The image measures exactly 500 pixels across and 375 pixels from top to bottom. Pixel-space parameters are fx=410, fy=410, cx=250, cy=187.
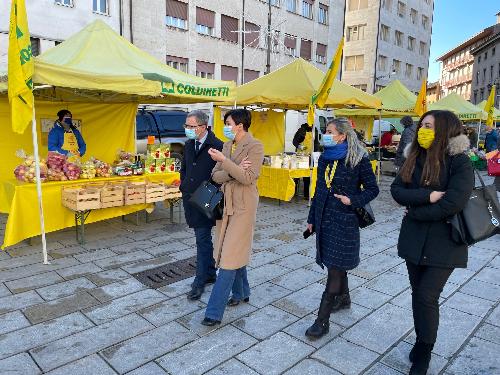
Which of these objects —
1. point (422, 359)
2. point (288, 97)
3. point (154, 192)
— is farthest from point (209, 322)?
point (288, 97)

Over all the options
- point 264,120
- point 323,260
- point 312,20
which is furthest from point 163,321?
point 312,20

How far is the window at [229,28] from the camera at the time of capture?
24.5 m

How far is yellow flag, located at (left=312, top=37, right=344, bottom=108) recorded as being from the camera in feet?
24.6

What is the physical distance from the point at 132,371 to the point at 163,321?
2.49 ft

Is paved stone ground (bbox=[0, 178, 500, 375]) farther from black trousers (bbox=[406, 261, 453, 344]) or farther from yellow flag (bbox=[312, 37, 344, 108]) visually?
yellow flag (bbox=[312, 37, 344, 108])

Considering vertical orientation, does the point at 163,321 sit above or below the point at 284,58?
below

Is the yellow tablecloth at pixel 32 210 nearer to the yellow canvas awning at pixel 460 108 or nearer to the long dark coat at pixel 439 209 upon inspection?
the long dark coat at pixel 439 209

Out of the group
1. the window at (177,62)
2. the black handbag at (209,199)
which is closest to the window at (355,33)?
the window at (177,62)

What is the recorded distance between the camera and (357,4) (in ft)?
130

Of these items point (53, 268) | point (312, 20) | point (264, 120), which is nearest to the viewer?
point (53, 268)

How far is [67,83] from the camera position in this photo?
16.7 feet

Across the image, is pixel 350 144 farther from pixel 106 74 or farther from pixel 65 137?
pixel 65 137

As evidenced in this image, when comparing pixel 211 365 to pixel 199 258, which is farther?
pixel 199 258

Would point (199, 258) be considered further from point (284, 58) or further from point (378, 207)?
point (284, 58)
